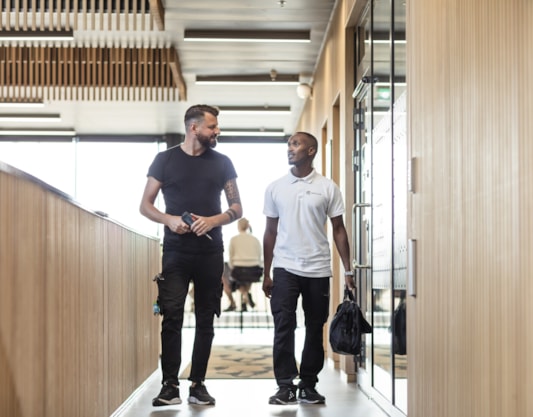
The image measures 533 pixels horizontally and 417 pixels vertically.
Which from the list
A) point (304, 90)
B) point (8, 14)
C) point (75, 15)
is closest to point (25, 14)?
point (75, 15)

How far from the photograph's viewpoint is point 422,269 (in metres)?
3.75

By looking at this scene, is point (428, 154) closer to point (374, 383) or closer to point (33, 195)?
point (33, 195)

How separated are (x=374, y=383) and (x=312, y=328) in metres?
0.69

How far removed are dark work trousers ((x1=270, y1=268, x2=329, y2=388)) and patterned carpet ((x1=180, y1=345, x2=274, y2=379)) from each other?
1529 millimetres

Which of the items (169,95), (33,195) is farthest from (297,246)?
(169,95)

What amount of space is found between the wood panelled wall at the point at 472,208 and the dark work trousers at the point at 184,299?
1358mm

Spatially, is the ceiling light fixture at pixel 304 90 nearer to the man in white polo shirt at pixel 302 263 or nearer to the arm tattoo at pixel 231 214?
the man in white polo shirt at pixel 302 263

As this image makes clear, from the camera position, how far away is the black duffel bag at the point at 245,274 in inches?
520

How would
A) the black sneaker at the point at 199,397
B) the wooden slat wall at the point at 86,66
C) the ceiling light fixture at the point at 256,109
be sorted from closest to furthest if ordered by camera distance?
the black sneaker at the point at 199,397 → the wooden slat wall at the point at 86,66 → the ceiling light fixture at the point at 256,109

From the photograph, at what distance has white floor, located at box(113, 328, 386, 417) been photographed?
474cm

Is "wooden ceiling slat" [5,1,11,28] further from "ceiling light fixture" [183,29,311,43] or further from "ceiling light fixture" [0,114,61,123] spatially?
"ceiling light fixture" [0,114,61,123]

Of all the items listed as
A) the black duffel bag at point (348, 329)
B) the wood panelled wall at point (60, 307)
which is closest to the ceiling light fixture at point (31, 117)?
the wood panelled wall at point (60, 307)

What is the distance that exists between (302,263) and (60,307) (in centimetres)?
210

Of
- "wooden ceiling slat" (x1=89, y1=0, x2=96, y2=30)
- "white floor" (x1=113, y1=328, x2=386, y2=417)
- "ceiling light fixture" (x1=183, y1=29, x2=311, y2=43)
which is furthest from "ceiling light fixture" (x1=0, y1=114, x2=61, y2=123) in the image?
"white floor" (x1=113, y1=328, x2=386, y2=417)
